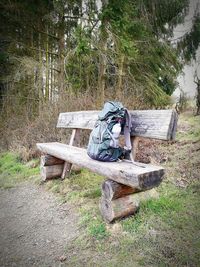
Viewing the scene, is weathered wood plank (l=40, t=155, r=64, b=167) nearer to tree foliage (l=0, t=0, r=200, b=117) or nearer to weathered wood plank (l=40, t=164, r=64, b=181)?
weathered wood plank (l=40, t=164, r=64, b=181)

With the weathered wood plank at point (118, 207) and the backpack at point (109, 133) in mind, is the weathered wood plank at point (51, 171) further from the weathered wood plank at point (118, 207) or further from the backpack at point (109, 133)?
the weathered wood plank at point (118, 207)

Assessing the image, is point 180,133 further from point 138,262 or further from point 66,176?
point 138,262

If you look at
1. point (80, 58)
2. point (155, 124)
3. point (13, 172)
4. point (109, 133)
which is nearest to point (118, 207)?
point (109, 133)

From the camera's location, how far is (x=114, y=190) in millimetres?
2566

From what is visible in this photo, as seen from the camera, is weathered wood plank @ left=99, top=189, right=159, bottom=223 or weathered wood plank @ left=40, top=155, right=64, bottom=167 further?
weathered wood plank @ left=40, top=155, right=64, bottom=167

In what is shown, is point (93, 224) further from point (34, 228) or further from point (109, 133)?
point (109, 133)

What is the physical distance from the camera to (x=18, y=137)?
670 cm

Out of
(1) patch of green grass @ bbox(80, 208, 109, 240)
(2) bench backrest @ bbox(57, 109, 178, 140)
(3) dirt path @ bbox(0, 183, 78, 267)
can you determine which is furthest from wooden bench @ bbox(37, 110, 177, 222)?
(3) dirt path @ bbox(0, 183, 78, 267)

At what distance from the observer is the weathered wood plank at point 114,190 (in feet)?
8.45

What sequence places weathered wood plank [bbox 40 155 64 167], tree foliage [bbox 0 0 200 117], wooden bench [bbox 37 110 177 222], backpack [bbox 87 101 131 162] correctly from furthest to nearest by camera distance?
1. tree foliage [bbox 0 0 200 117]
2. weathered wood plank [bbox 40 155 64 167]
3. backpack [bbox 87 101 131 162]
4. wooden bench [bbox 37 110 177 222]

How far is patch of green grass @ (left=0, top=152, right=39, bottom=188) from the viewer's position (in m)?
4.58

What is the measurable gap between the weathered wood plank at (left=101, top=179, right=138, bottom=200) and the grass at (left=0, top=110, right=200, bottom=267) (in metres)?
0.30

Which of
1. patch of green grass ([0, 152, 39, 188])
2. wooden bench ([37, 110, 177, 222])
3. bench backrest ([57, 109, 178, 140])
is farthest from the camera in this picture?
patch of green grass ([0, 152, 39, 188])

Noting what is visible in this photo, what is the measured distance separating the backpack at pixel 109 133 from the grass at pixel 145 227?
701mm
